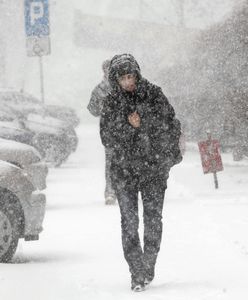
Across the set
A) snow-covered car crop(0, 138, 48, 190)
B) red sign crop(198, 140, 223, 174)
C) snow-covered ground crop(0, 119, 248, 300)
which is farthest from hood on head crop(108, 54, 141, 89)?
red sign crop(198, 140, 223, 174)

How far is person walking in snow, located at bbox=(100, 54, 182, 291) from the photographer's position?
6.84 meters

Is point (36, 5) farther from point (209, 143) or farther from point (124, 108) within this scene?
point (124, 108)

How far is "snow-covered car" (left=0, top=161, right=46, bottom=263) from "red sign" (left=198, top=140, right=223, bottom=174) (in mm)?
6935

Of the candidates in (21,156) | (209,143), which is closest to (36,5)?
(209,143)

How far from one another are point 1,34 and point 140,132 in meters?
53.3

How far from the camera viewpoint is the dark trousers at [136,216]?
22.6 feet

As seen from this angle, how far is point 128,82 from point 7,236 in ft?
6.95

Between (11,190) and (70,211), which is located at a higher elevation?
(11,190)

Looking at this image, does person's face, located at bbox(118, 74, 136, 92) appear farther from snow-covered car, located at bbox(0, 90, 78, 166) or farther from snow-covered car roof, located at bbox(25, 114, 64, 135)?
snow-covered car roof, located at bbox(25, 114, 64, 135)

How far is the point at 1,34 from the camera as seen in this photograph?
59.1m

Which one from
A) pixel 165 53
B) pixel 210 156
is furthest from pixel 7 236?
pixel 165 53

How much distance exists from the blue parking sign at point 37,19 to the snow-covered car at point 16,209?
10582mm

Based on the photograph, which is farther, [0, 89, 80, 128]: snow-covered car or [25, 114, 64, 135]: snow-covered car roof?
[0, 89, 80, 128]: snow-covered car

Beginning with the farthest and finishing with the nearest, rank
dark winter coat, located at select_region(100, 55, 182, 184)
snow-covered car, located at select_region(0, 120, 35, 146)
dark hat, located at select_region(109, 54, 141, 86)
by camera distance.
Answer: snow-covered car, located at select_region(0, 120, 35, 146), dark winter coat, located at select_region(100, 55, 182, 184), dark hat, located at select_region(109, 54, 141, 86)
